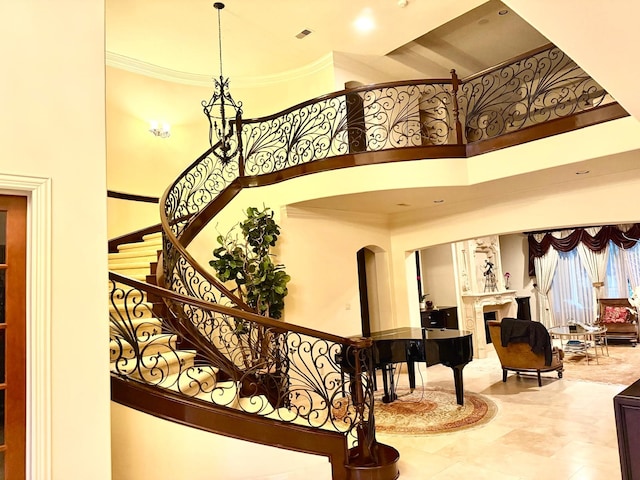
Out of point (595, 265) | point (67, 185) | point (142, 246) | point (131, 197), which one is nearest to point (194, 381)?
point (67, 185)

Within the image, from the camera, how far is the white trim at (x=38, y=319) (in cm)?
229

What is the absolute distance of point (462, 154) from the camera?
594 centimetres

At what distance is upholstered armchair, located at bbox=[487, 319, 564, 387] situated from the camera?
6.61m

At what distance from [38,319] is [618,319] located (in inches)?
457

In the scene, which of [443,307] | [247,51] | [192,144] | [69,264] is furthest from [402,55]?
[69,264]

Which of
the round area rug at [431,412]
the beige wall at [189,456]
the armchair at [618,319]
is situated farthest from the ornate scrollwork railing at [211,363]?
the armchair at [618,319]

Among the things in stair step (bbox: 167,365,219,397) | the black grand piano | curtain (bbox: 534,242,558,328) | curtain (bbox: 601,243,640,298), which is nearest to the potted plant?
the black grand piano

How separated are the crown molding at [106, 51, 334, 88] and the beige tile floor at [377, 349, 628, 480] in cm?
593

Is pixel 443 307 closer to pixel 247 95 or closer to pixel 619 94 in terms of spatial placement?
pixel 247 95

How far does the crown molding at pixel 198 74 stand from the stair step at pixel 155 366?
5463 millimetres

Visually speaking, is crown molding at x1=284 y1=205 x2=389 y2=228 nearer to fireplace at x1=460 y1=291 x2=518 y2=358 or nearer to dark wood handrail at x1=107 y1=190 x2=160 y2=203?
dark wood handrail at x1=107 y1=190 x2=160 y2=203

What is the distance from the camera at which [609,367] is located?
793 centimetres

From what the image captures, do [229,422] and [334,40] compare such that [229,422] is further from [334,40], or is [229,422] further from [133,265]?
[334,40]

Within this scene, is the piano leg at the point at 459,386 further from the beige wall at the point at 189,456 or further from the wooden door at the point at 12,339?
the wooden door at the point at 12,339
